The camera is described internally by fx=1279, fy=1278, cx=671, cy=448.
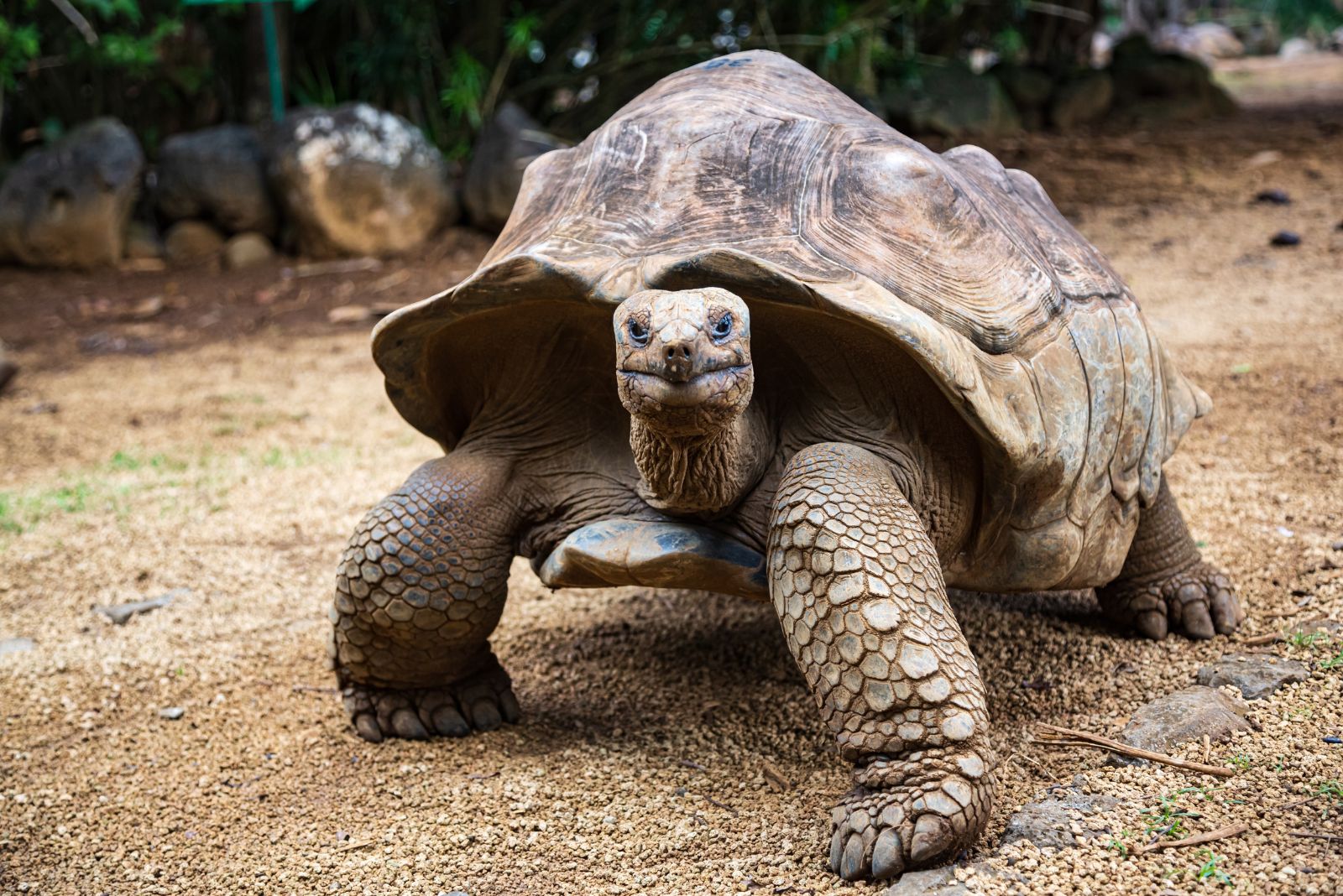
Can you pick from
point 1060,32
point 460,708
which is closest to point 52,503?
point 460,708

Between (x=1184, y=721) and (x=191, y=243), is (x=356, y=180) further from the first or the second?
(x=1184, y=721)

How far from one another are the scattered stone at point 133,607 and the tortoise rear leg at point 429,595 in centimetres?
110

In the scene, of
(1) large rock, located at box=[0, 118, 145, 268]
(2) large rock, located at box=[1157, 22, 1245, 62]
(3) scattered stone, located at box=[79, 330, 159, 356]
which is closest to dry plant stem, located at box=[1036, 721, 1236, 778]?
(3) scattered stone, located at box=[79, 330, 159, 356]

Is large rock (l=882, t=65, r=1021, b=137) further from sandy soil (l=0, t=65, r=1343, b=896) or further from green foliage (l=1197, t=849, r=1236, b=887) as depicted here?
Answer: green foliage (l=1197, t=849, r=1236, b=887)

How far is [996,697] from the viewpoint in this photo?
2768 mm

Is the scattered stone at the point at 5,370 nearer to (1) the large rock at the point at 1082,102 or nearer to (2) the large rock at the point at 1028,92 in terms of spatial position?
(2) the large rock at the point at 1028,92

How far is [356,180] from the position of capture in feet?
28.3

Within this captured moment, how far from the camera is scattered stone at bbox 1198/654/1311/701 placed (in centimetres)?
258

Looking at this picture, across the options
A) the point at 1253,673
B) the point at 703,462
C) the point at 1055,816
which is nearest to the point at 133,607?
the point at 703,462

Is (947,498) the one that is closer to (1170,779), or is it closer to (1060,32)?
(1170,779)

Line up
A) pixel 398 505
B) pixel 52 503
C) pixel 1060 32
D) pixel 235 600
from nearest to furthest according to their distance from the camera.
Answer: pixel 398 505 → pixel 235 600 → pixel 52 503 → pixel 1060 32

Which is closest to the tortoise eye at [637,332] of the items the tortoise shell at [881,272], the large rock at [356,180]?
the tortoise shell at [881,272]

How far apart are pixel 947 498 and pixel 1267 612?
1085 millimetres

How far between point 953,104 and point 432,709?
8.74 metres
